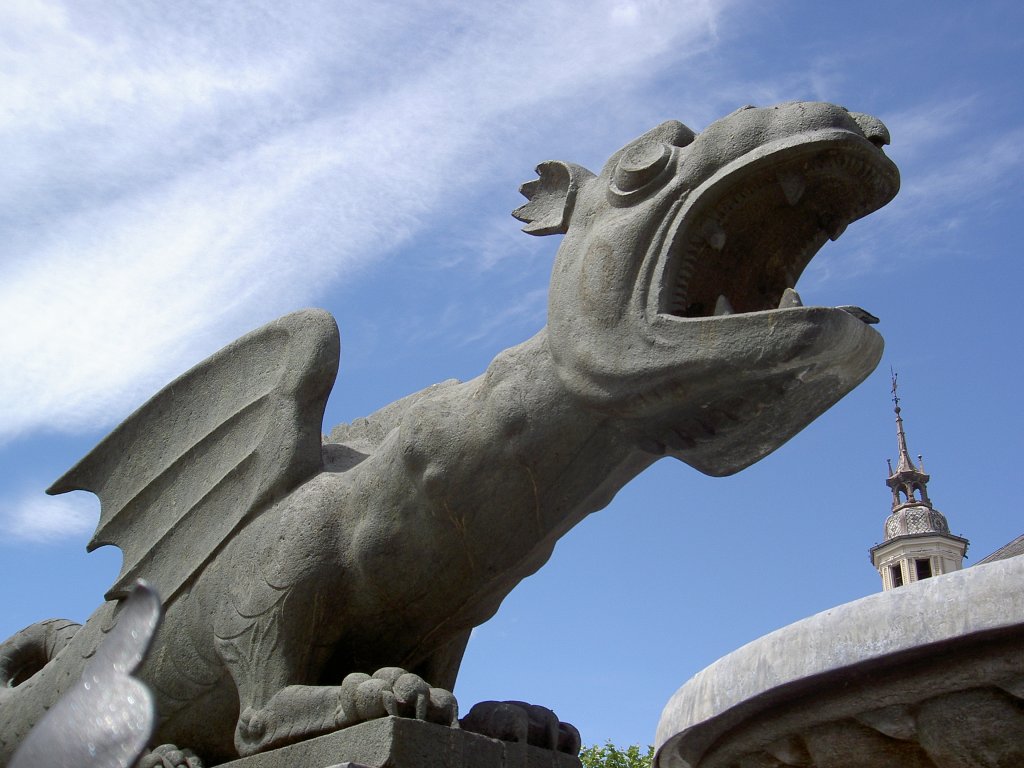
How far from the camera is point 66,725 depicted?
4.80 ft

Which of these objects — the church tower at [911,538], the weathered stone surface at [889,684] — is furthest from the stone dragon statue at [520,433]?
the church tower at [911,538]

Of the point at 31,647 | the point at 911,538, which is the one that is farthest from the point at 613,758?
the point at 911,538

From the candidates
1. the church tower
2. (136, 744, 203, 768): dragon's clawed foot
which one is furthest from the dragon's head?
the church tower

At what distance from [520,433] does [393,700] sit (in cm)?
80

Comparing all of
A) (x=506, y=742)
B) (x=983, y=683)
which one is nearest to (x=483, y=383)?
(x=506, y=742)

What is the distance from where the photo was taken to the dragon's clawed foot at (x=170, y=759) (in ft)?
12.7

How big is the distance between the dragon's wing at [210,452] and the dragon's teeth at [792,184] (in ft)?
4.96

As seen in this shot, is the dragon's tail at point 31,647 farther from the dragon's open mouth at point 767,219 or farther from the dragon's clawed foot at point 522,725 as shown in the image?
the dragon's open mouth at point 767,219

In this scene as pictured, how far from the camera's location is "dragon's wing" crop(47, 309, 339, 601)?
13.4 feet

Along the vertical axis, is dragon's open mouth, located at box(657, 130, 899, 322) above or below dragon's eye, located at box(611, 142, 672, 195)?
below

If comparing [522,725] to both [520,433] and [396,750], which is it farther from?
[520,433]

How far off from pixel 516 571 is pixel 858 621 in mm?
1242

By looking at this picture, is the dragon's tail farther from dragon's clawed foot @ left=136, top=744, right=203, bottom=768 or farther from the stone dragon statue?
dragon's clawed foot @ left=136, top=744, right=203, bottom=768

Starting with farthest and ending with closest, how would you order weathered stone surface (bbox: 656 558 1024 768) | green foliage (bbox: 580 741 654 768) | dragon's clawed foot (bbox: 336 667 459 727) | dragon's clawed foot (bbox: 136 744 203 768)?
green foliage (bbox: 580 741 654 768) → dragon's clawed foot (bbox: 136 744 203 768) → dragon's clawed foot (bbox: 336 667 459 727) → weathered stone surface (bbox: 656 558 1024 768)
